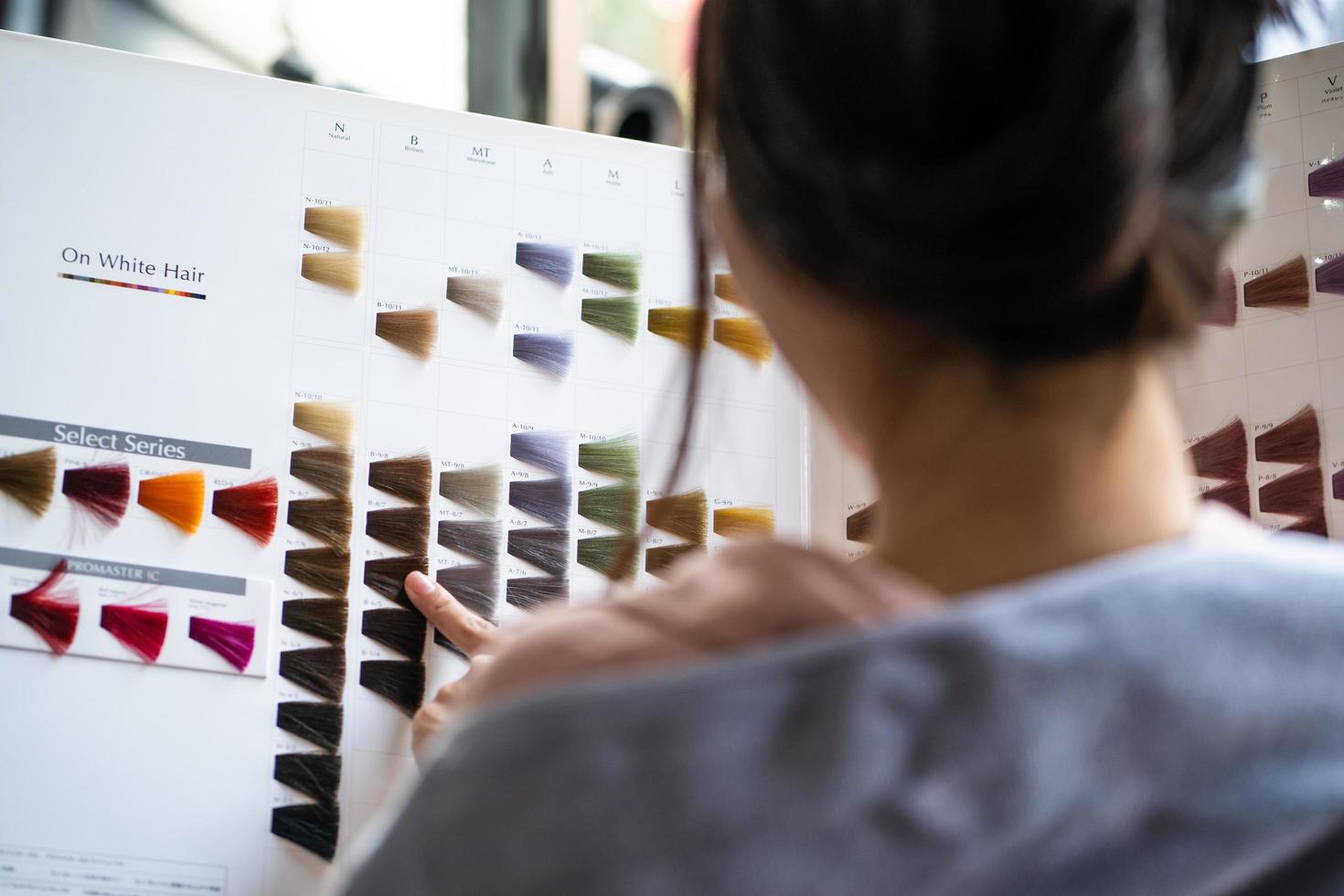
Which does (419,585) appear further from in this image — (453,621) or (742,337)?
(742,337)

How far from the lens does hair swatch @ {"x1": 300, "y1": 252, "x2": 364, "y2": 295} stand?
1.19m

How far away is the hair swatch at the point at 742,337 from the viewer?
54.1 inches

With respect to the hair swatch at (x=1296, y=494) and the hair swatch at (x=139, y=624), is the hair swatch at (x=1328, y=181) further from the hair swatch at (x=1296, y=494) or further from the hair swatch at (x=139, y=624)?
the hair swatch at (x=139, y=624)

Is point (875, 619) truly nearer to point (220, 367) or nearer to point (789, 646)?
point (789, 646)

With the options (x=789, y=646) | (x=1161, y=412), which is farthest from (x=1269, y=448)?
(x=789, y=646)

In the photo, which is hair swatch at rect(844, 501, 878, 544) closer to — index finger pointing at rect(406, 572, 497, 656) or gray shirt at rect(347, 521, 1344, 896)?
index finger pointing at rect(406, 572, 497, 656)

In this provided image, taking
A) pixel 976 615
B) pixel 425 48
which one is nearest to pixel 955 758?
pixel 976 615

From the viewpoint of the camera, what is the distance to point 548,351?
1.27m

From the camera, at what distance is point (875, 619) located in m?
0.49

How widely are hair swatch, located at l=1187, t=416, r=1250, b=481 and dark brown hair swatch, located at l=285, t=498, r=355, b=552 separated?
0.75 metres

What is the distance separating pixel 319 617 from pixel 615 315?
1.30ft

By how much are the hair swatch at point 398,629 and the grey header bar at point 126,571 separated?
11 cm

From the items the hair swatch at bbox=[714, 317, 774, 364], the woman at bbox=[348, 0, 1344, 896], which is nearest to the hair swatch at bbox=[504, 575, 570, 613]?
the hair swatch at bbox=[714, 317, 774, 364]

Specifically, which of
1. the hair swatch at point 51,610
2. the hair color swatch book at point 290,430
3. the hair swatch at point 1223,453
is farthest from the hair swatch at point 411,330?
the hair swatch at point 1223,453
